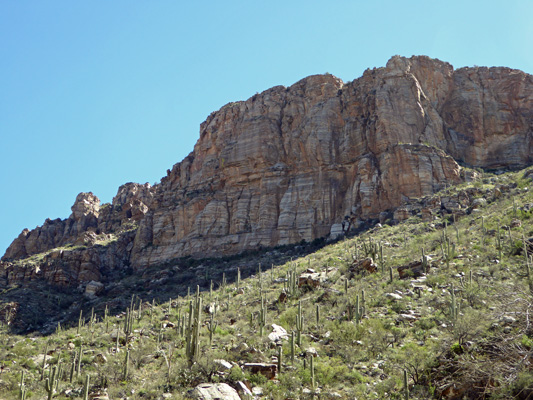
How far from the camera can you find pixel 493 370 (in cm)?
1303

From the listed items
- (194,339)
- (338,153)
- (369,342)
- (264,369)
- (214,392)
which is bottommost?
(214,392)

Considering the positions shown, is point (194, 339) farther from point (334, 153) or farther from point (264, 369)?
point (334, 153)

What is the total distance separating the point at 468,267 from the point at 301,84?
5321 cm

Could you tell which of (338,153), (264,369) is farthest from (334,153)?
(264,369)

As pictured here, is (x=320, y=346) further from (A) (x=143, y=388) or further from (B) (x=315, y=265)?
(B) (x=315, y=265)

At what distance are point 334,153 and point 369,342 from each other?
46914 mm

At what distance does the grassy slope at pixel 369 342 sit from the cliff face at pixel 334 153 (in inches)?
972

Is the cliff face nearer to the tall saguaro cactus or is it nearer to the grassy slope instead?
the grassy slope

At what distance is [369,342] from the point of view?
19969 millimetres

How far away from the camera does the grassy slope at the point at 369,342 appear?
564 inches

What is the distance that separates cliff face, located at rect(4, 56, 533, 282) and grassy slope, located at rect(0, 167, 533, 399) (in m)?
24.7

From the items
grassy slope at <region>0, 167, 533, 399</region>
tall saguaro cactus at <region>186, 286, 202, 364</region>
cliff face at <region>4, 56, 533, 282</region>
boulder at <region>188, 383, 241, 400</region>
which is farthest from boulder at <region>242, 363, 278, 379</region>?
cliff face at <region>4, 56, 533, 282</region>

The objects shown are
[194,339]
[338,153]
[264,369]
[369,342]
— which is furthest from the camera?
[338,153]

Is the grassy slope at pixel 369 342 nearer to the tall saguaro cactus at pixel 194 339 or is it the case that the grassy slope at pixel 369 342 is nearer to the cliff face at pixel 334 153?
the tall saguaro cactus at pixel 194 339
